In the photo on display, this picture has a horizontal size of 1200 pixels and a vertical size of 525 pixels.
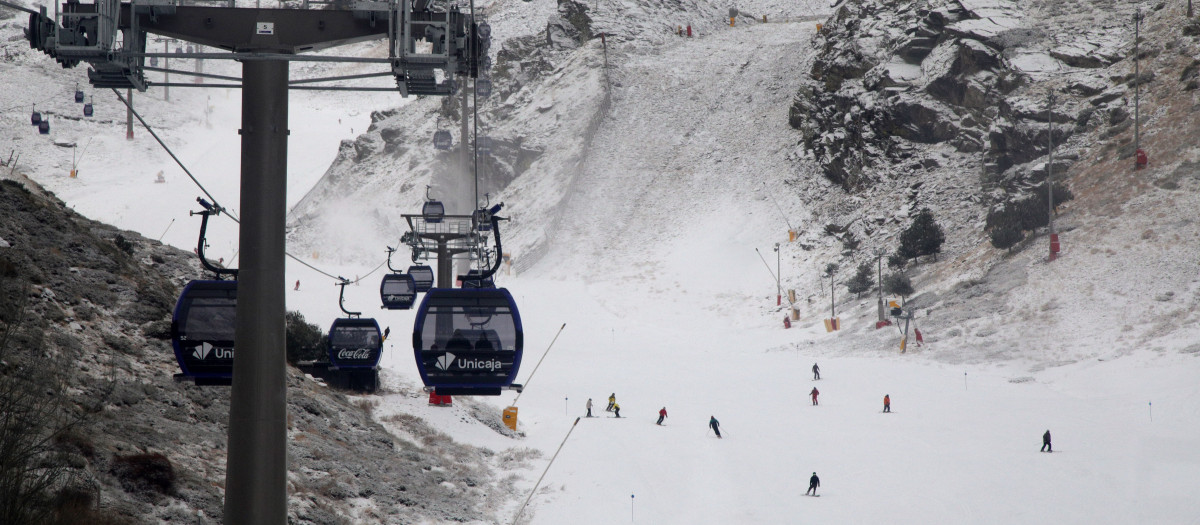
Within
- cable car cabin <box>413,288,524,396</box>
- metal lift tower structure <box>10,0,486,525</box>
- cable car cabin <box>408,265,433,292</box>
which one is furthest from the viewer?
cable car cabin <box>408,265,433,292</box>

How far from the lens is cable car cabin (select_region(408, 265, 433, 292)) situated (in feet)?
125

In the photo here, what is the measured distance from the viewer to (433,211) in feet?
121

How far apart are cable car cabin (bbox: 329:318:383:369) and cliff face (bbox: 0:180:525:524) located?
4.10 ft

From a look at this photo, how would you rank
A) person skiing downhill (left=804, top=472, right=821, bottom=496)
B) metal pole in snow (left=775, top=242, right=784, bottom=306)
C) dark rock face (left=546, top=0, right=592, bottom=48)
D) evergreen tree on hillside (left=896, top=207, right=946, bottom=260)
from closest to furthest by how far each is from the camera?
1. person skiing downhill (left=804, top=472, right=821, bottom=496)
2. evergreen tree on hillside (left=896, top=207, right=946, bottom=260)
3. metal pole in snow (left=775, top=242, right=784, bottom=306)
4. dark rock face (left=546, top=0, right=592, bottom=48)

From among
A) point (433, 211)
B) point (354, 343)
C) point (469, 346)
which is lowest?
Result: point (354, 343)

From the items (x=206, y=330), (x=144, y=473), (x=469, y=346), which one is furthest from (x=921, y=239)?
(x=206, y=330)

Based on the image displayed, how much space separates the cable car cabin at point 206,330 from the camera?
1181cm

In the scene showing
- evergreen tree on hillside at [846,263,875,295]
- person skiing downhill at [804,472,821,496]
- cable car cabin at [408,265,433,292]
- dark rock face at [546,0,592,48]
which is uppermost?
dark rock face at [546,0,592,48]

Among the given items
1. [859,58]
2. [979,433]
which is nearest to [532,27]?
[859,58]

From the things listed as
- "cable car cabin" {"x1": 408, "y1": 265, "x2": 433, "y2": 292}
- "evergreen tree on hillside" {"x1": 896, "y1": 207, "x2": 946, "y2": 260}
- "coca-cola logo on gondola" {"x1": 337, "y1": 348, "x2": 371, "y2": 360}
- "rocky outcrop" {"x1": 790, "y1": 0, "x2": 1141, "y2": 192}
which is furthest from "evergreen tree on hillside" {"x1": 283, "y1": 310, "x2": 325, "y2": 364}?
"rocky outcrop" {"x1": 790, "y1": 0, "x2": 1141, "y2": 192}

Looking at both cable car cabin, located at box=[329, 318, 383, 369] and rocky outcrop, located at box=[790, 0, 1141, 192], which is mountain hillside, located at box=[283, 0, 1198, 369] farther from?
cable car cabin, located at box=[329, 318, 383, 369]

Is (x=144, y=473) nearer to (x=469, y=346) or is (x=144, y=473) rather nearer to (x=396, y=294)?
(x=469, y=346)

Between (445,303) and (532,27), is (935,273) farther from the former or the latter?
(532,27)

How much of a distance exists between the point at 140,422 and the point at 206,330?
25.8 ft
